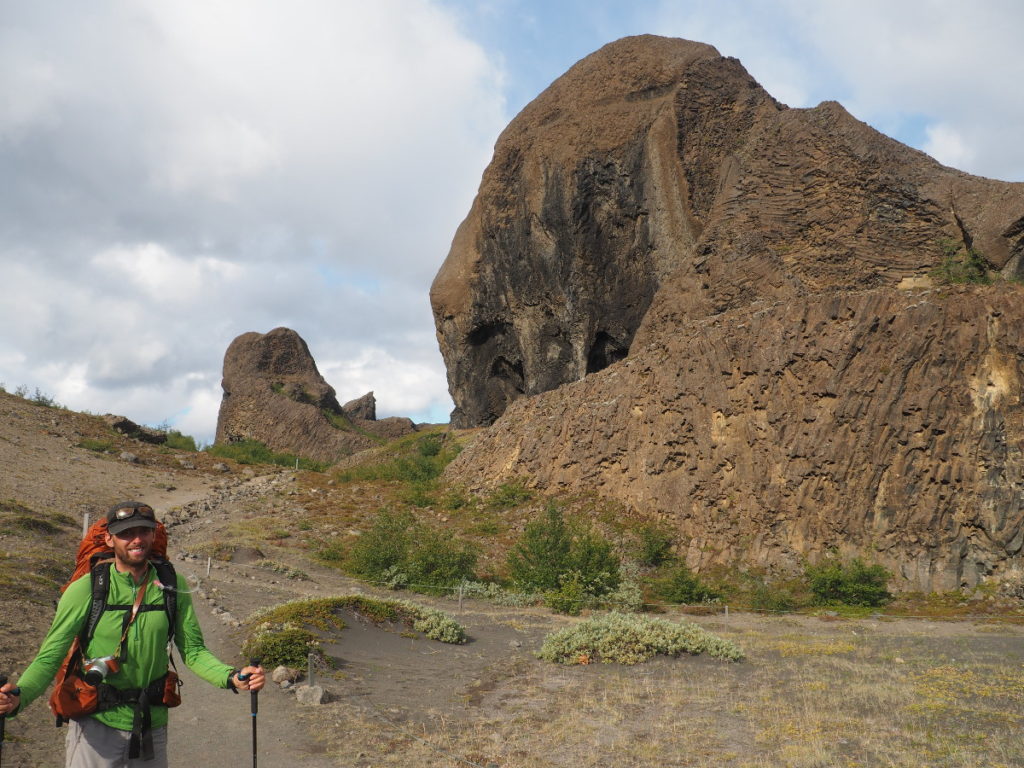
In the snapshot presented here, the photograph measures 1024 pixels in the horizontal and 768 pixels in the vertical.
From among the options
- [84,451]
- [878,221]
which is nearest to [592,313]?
[878,221]

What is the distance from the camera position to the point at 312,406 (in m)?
64.1

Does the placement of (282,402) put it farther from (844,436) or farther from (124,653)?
(124,653)

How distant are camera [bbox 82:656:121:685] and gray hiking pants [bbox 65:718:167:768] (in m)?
0.24

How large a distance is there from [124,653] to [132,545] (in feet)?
1.92

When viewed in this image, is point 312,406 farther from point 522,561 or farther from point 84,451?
point 522,561

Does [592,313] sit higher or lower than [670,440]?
higher

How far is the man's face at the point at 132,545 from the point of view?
4348mm

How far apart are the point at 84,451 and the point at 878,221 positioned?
3911cm

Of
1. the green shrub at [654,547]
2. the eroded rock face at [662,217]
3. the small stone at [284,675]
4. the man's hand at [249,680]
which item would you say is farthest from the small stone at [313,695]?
the eroded rock face at [662,217]

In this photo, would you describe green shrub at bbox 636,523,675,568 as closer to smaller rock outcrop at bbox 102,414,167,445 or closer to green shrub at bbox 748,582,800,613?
green shrub at bbox 748,582,800,613

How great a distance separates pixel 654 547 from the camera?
23.3 metres

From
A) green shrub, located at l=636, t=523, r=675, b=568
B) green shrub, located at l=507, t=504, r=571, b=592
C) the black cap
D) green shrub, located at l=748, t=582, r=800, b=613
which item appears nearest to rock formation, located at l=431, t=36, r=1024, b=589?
green shrub, located at l=636, t=523, r=675, b=568

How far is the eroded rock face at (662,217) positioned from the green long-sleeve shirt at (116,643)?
85.5 feet

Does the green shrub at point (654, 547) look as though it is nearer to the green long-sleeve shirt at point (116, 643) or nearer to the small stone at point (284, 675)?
the small stone at point (284, 675)
